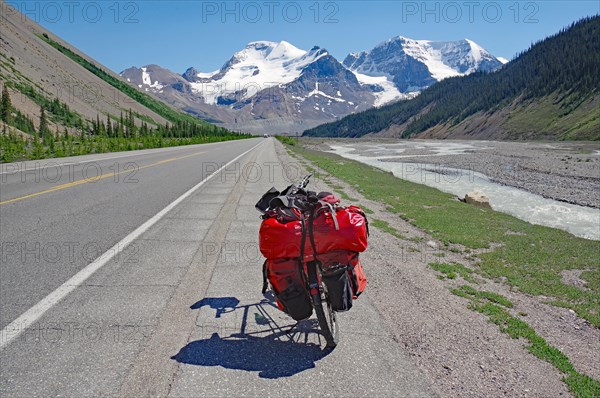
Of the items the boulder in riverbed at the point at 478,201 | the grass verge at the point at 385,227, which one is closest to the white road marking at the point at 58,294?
the grass verge at the point at 385,227

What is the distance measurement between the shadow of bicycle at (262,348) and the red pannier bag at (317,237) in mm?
961

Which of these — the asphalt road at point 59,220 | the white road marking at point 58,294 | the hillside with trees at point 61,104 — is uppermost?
the hillside with trees at point 61,104

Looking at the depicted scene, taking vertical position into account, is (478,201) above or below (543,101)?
below

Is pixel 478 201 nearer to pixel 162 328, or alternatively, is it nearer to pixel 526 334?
pixel 526 334

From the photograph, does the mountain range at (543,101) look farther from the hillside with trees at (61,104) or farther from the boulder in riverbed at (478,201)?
the hillside with trees at (61,104)

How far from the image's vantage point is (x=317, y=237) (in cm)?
392

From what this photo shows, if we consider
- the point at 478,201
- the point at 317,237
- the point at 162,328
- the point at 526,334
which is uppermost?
the point at 317,237

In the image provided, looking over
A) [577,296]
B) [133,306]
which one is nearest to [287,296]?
[133,306]

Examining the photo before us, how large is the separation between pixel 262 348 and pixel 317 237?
1268 millimetres

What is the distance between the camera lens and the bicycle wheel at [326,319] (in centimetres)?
405

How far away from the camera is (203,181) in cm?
1738

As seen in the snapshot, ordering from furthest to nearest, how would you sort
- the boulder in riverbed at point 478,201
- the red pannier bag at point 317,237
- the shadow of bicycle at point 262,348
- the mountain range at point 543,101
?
the mountain range at point 543,101, the boulder in riverbed at point 478,201, the red pannier bag at point 317,237, the shadow of bicycle at point 262,348

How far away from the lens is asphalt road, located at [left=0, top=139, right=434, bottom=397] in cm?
349

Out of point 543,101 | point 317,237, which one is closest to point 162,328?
point 317,237
